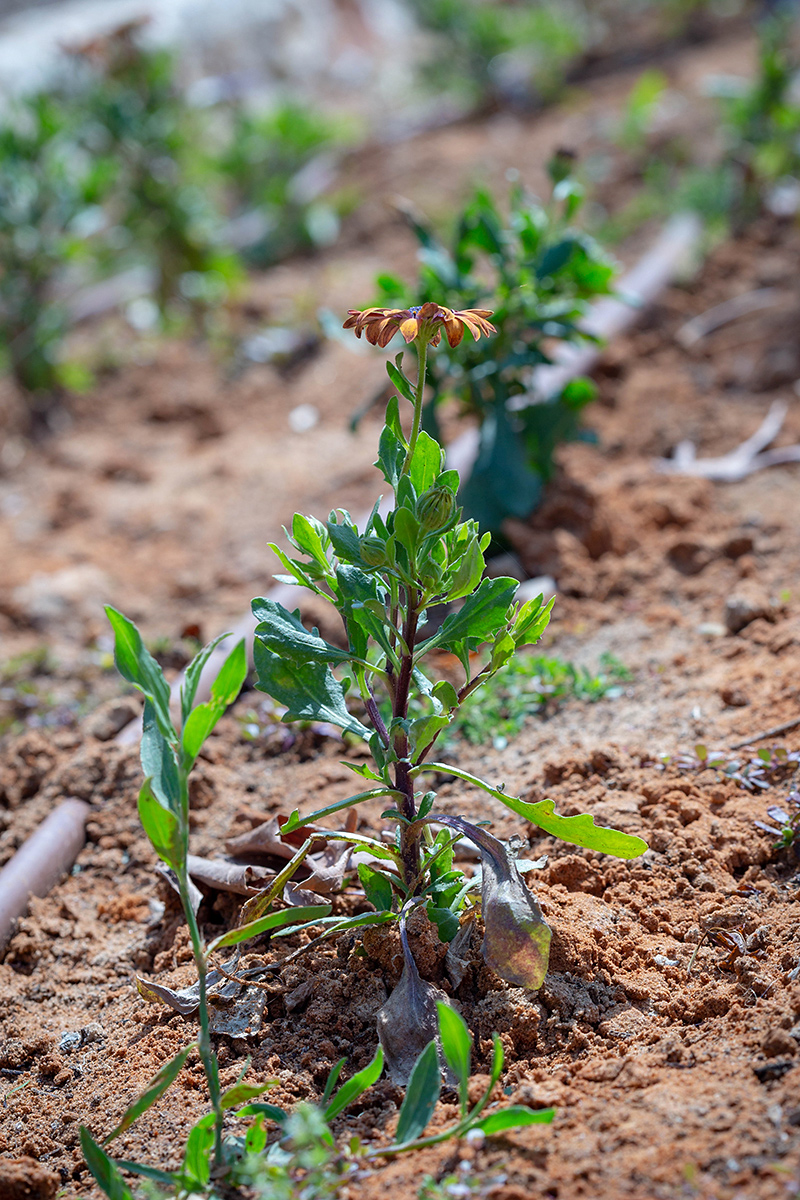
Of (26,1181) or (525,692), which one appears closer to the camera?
(26,1181)

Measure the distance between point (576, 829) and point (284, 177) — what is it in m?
5.74

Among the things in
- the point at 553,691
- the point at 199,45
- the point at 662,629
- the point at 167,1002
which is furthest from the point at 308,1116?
the point at 199,45

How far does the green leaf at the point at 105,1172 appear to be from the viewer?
1356 millimetres

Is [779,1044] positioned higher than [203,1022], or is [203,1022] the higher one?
[203,1022]

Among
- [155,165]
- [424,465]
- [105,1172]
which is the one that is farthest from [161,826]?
[155,165]

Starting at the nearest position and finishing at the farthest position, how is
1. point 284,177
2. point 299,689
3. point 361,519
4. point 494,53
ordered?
point 299,689 → point 361,519 → point 284,177 → point 494,53

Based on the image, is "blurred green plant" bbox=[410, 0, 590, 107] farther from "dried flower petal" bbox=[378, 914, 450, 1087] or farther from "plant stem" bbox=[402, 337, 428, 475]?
"dried flower petal" bbox=[378, 914, 450, 1087]

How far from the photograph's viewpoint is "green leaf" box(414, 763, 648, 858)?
1.62 metres

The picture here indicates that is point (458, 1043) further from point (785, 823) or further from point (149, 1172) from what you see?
point (785, 823)

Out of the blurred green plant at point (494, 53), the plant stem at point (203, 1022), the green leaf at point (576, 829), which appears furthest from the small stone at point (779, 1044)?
the blurred green plant at point (494, 53)

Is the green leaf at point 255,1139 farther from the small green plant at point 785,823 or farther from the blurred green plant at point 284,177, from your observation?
the blurred green plant at point 284,177

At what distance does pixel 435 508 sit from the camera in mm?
1497

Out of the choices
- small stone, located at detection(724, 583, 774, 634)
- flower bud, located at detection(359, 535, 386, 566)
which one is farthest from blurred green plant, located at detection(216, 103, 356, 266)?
flower bud, located at detection(359, 535, 386, 566)

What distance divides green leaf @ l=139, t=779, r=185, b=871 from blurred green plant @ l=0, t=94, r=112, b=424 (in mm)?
3976
